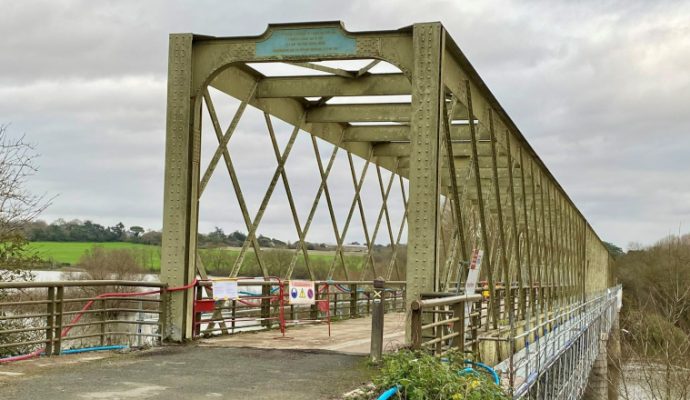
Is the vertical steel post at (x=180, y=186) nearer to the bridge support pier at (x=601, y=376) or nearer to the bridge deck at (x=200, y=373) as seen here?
the bridge deck at (x=200, y=373)

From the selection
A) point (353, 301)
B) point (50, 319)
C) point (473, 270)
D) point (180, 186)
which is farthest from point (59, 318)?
point (353, 301)

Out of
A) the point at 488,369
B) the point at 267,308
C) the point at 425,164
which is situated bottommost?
the point at 488,369

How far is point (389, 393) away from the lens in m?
7.11

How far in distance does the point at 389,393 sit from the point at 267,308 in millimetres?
9464

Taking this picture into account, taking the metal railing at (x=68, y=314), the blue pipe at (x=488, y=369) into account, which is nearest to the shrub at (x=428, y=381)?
the blue pipe at (x=488, y=369)

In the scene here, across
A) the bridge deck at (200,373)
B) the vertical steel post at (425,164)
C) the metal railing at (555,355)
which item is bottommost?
the metal railing at (555,355)

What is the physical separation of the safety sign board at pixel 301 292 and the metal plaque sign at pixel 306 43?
527cm

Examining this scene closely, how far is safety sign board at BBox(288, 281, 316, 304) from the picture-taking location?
15.8 m

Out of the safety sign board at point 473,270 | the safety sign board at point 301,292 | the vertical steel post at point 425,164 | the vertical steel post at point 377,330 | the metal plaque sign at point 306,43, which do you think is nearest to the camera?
the vertical steel post at point 377,330

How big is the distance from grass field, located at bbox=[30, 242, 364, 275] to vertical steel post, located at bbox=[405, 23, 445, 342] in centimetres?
546

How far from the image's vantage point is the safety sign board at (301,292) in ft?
51.9

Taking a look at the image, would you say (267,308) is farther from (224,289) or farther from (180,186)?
(180,186)

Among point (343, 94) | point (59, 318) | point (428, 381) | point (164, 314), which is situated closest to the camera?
point (428, 381)

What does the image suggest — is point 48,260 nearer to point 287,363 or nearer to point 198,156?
point 198,156
